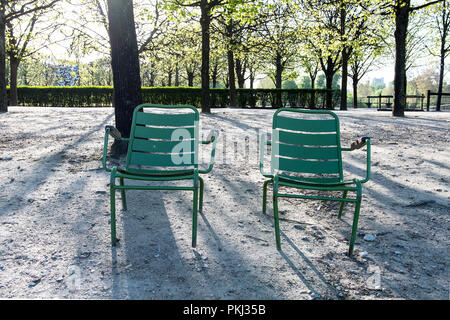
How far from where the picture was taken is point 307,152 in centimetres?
327

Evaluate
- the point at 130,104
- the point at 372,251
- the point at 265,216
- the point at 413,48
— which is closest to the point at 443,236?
the point at 372,251

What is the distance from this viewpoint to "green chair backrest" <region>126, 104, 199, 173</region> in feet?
11.0

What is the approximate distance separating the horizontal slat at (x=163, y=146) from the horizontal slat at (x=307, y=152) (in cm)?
87

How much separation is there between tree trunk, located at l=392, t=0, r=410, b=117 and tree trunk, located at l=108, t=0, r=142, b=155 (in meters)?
10.0

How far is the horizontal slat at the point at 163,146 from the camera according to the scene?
338 cm

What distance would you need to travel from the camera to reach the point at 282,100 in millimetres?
20391

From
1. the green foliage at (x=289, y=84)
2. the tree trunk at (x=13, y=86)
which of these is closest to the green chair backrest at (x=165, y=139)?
the tree trunk at (x=13, y=86)

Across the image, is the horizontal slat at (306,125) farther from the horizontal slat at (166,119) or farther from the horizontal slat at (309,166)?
the horizontal slat at (166,119)

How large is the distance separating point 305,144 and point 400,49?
11036 millimetres

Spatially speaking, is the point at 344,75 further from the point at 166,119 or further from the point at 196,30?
the point at 166,119

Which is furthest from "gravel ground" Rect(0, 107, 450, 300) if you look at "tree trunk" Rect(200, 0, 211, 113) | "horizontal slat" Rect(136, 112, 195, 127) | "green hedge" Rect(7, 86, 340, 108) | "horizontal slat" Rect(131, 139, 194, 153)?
"green hedge" Rect(7, 86, 340, 108)

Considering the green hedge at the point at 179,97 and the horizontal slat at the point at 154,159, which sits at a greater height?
the green hedge at the point at 179,97
